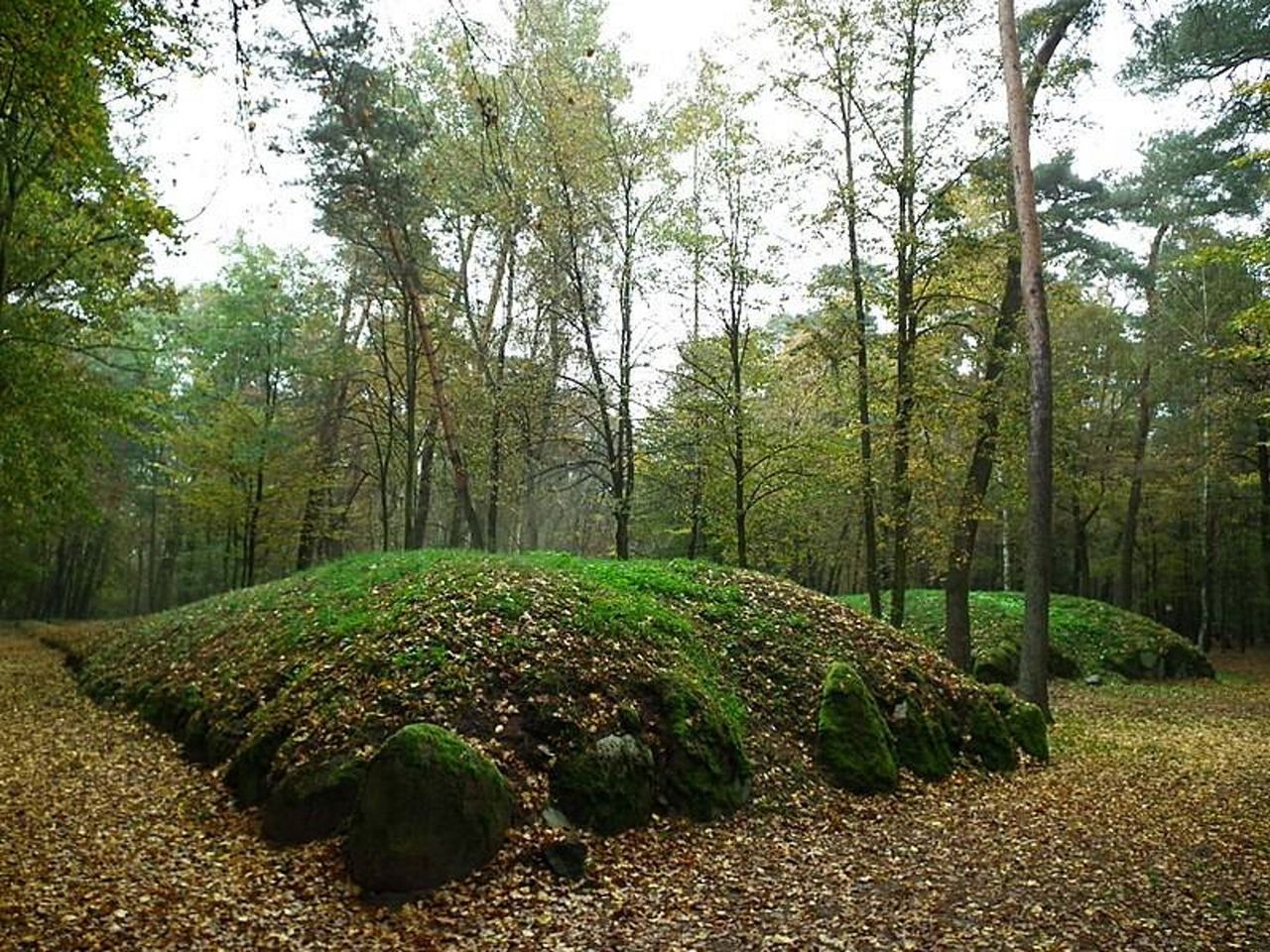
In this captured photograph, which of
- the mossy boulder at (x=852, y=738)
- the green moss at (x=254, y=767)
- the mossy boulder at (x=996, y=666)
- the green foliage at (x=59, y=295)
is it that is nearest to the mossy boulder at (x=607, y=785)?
the mossy boulder at (x=852, y=738)

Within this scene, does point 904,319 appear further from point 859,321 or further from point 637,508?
point 637,508

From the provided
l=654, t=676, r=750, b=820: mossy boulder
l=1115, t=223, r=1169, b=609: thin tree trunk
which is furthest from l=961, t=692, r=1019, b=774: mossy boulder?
l=1115, t=223, r=1169, b=609: thin tree trunk

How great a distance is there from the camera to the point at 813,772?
24.3 feet

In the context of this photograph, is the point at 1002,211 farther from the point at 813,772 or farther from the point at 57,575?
the point at 57,575

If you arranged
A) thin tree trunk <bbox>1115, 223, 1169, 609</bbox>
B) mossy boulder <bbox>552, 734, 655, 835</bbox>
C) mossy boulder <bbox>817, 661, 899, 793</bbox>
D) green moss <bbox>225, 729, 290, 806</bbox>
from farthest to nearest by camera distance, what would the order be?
thin tree trunk <bbox>1115, 223, 1169, 609</bbox> → mossy boulder <bbox>817, 661, 899, 793</bbox> → green moss <bbox>225, 729, 290, 806</bbox> → mossy boulder <bbox>552, 734, 655, 835</bbox>

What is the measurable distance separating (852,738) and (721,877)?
109 inches

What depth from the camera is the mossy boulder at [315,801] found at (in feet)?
18.4

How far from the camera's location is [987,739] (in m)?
8.84

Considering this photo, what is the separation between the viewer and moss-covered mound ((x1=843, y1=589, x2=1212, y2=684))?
1717 centimetres

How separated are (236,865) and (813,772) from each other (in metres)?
4.77

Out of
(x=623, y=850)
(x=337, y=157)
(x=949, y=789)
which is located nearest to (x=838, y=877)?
(x=623, y=850)

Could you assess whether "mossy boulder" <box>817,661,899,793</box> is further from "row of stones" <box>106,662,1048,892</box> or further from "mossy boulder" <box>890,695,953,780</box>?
"mossy boulder" <box>890,695,953,780</box>

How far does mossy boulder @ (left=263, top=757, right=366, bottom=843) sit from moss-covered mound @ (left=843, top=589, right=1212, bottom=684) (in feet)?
41.3

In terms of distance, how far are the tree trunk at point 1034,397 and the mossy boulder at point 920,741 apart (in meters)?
2.25
